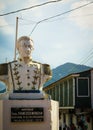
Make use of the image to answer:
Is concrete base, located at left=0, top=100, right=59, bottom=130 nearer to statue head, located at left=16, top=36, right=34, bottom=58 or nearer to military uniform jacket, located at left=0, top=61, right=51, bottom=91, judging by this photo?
military uniform jacket, located at left=0, top=61, right=51, bottom=91

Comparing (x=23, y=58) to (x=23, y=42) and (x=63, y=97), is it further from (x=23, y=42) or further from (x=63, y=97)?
(x=63, y=97)

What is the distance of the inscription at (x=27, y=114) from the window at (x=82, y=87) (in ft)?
79.6

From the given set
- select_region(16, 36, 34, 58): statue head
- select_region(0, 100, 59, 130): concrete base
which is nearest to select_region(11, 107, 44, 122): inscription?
select_region(0, 100, 59, 130): concrete base

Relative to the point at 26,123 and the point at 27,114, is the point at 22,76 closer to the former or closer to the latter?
the point at 27,114

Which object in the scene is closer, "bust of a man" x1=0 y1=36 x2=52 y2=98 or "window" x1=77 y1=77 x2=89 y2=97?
"bust of a man" x1=0 y1=36 x2=52 y2=98

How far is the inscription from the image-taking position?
904 centimetres

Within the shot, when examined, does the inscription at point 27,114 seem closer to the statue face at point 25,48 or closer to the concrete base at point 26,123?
the concrete base at point 26,123

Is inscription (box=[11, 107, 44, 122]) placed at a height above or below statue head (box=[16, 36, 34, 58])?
below

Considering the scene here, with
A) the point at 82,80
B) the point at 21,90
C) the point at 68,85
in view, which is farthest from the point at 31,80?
the point at 68,85

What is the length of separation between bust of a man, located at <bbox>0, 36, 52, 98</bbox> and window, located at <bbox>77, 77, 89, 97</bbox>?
23.6m

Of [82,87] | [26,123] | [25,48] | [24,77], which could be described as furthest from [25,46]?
[82,87]

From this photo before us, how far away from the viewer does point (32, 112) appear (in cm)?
909

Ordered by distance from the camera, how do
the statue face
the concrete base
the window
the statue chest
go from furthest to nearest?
the window → the statue face → the statue chest → the concrete base

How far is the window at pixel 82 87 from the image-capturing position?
3325 cm
